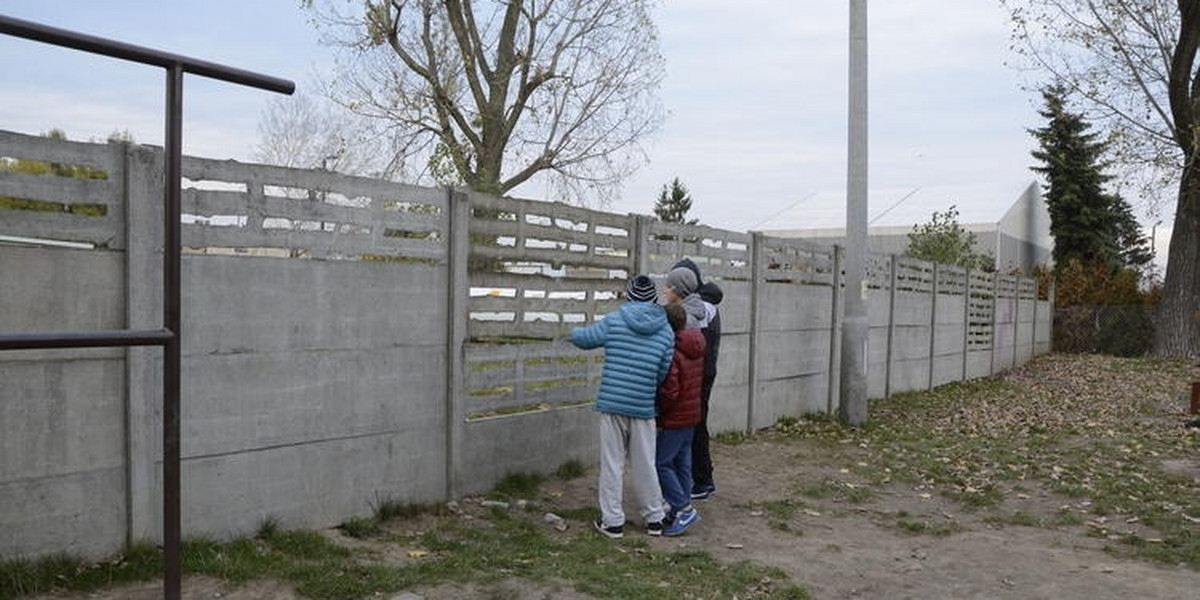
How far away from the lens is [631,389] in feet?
18.9

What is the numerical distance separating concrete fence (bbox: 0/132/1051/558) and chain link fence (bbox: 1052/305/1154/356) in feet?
76.6

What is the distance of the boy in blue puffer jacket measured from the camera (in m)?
Answer: 5.73

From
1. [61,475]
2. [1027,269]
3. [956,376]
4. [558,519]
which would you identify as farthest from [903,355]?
[1027,269]

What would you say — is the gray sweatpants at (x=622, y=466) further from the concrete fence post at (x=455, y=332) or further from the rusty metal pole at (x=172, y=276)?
the rusty metal pole at (x=172, y=276)

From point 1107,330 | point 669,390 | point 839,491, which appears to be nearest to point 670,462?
point 669,390

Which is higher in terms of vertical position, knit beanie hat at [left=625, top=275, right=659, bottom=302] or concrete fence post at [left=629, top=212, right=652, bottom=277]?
concrete fence post at [left=629, top=212, right=652, bottom=277]

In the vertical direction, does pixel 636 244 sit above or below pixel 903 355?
above

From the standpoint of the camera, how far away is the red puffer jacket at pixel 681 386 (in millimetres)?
5992

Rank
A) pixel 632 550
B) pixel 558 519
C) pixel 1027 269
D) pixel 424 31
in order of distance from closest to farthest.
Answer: pixel 632 550, pixel 558 519, pixel 424 31, pixel 1027 269

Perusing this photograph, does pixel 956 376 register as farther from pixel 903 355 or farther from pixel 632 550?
pixel 632 550

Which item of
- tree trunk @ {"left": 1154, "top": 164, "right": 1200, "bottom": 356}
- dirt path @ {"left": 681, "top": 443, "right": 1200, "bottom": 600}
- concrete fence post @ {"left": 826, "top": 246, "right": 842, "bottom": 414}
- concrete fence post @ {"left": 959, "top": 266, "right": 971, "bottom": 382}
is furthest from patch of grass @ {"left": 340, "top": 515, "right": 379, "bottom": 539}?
tree trunk @ {"left": 1154, "top": 164, "right": 1200, "bottom": 356}

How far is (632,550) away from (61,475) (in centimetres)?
300

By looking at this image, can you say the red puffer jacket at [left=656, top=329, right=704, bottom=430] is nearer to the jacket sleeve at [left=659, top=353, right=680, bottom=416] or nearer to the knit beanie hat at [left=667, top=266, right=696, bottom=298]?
the jacket sleeve at [left=659, top=353, right=680, bottom=416]

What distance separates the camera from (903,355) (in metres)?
13.9
